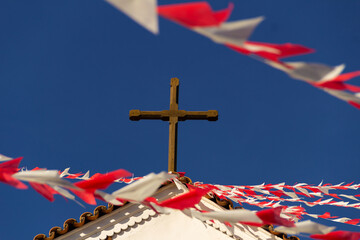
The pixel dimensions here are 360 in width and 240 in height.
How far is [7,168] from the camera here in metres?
3.02

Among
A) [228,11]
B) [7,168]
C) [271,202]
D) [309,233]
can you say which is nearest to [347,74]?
[228,11]

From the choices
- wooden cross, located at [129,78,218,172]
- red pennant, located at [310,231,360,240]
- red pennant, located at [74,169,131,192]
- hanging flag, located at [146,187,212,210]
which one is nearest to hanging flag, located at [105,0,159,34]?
red pennant, located at [74,169,131,192]

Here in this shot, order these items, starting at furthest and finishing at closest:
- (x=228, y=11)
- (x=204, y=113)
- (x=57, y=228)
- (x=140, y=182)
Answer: (x=204, y=113) < (x=57, y=228) < (x=140, y=182) < (x=228, y=11)

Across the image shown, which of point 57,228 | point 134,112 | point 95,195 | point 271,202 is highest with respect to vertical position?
point 134,112

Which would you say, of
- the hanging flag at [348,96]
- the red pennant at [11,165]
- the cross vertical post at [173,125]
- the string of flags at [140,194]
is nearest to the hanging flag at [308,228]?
the string of flags at [140,194]

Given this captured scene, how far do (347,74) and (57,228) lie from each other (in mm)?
3993

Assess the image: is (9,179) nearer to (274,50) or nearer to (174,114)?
(274,50)

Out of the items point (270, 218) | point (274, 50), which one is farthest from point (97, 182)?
point (274, 50)

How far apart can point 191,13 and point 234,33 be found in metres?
0.21

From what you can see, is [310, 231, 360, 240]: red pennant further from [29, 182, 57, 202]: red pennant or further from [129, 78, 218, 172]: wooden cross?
[129, 78, 218, 172]: wooden cross

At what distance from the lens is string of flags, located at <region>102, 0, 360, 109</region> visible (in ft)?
5.85

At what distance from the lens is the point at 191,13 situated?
72.2 inches

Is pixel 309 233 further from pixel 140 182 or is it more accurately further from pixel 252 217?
pixel 140 182

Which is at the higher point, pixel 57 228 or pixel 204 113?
pixel 204 113
